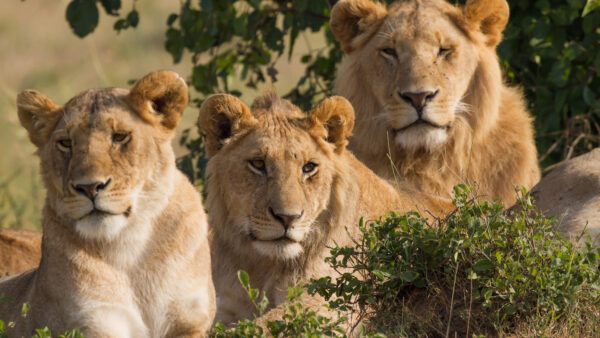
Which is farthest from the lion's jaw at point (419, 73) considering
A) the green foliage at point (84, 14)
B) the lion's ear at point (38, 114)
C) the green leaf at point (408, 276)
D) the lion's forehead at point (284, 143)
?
the lion's ear at point (38, 114)

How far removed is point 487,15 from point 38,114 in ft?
9.05

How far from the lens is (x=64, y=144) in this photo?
3.39 meters

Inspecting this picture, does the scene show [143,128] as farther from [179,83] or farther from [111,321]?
[111,321]

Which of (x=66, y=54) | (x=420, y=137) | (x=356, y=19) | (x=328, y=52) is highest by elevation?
(x=356, y=19)

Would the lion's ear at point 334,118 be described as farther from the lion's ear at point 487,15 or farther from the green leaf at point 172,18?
the green leaf at point 172,18

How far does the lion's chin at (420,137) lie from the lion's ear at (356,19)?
0.65 meters

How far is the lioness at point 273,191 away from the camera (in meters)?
3.87

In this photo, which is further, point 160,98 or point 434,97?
point 434,97

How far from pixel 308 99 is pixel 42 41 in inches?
394

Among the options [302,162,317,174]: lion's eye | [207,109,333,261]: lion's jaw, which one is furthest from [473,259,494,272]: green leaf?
[302,162,317,174]: lion's eye

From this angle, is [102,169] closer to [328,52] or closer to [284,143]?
[284,143]

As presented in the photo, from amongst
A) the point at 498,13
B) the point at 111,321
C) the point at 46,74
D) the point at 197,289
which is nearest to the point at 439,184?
the point at 498,13

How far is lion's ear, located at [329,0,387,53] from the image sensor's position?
5316 mm

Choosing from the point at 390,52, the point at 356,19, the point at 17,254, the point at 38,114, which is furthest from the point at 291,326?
the point at 356,19
